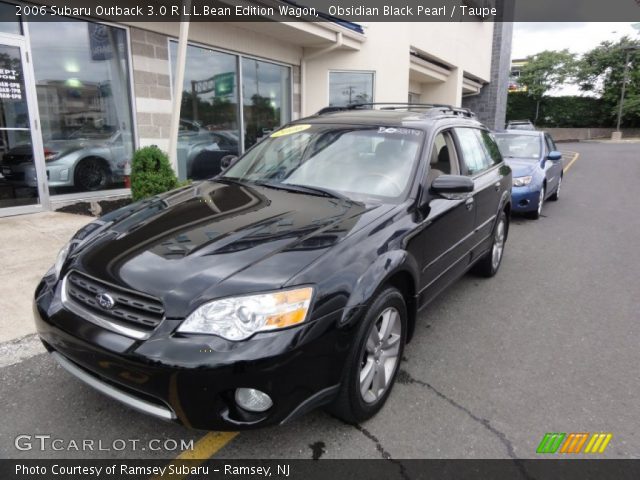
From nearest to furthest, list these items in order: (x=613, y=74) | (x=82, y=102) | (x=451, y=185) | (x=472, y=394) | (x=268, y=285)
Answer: (x=268, y=285)
(x=472, y=394)
(x=451, y=185)
(x=82, y=102)
(x=613, y=74)

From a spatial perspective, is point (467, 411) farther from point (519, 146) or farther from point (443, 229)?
point (519, 146)

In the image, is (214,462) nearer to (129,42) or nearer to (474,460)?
(474,460)

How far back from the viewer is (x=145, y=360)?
6.54 feet

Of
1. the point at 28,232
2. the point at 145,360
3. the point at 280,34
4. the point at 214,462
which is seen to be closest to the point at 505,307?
the point at 214,462

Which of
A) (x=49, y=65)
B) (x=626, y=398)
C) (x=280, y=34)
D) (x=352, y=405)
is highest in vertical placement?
(x=280, y=34)

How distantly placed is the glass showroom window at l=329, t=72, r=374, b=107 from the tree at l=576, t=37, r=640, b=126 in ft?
115

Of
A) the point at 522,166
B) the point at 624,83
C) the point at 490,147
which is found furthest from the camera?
the point at 624,83

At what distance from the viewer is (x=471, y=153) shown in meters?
4.31

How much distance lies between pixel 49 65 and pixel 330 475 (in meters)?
7.15

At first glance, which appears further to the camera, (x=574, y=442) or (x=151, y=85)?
(x=151, y=85)

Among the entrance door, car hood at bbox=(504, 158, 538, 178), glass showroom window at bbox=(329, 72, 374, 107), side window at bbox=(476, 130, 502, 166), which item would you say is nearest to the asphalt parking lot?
side window at bbox=(476, 130, 502, 166)

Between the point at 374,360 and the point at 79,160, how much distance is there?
6.59m

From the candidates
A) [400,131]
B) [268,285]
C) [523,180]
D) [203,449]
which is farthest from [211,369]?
[523,180]

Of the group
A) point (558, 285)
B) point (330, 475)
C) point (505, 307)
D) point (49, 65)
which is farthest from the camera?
point (49, 65)
